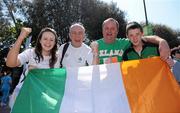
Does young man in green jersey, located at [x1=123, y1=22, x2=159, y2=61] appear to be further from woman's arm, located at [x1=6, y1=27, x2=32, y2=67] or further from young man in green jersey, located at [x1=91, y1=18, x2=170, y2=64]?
woman's arm, located at [x1=6, y1=27, x2=32, y2=67]

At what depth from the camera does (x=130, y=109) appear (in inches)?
214

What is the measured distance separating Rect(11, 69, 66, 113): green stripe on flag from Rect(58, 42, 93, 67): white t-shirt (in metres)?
0.54

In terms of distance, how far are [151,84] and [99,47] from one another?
156 centimetres

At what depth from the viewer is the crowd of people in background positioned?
5707 millimetres

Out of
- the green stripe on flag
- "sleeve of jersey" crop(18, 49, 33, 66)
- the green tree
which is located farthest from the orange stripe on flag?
the green tree

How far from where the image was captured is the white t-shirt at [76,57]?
653 centimetres

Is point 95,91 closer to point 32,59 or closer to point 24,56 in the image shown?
point 32,59

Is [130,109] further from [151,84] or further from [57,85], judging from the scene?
[57,85]

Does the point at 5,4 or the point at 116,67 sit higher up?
the point at 5,4

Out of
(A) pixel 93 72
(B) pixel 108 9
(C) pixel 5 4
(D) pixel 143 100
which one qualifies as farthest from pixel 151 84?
(B) pixel 108 9

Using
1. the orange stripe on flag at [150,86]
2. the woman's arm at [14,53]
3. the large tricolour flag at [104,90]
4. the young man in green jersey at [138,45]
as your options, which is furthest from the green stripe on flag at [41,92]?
the young man in green jersey at [138,45]

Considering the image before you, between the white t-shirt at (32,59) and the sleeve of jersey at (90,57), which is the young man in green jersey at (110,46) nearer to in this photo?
the sleeve of jersey at (90,57)

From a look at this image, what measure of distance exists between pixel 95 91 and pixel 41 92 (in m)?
0.80

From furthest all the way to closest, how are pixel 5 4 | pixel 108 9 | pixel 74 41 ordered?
1. pixel 108 9
2. pixel 5 4
3. pixel 74 41
